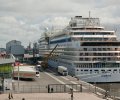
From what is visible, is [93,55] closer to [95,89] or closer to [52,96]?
[95,89]

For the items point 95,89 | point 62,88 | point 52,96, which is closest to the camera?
point 52,96

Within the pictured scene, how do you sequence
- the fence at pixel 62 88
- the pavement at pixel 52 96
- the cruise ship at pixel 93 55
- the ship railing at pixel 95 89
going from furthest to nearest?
the cruise ship at pixel 93 55, the fence at pixel 62 88, the ship railing at pixel 95 89, the pavement at pixel 52 96

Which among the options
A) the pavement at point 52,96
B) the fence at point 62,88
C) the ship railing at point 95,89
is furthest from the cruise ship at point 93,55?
the pavement at point 52,96

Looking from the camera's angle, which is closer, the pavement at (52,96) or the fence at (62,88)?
the pavement at (52,96)

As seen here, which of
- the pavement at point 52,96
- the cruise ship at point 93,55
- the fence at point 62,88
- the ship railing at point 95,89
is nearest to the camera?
the pavement at point 52,96

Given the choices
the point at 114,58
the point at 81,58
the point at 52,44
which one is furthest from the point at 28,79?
the point at 52,44

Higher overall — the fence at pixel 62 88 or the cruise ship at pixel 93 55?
the cruise ship at pixel 93 55

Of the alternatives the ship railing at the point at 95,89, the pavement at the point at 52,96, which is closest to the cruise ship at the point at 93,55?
the ship railing at the point at 95,89

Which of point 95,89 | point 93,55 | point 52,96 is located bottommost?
point 52,96

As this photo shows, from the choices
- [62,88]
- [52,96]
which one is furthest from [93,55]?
[52,96]

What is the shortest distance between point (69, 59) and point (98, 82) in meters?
12.9

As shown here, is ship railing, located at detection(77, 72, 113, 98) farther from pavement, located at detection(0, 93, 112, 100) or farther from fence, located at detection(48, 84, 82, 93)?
pavement, located at detection(0, 93, 112, 100)

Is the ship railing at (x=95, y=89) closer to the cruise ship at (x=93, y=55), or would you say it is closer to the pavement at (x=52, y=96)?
the cruise ship at (x=93, y=55)

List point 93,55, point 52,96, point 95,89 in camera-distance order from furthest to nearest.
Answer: point 93,55 < point 95,89 < point 52,96
